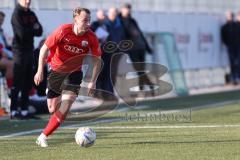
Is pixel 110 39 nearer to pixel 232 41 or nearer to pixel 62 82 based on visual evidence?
pixel 232 41

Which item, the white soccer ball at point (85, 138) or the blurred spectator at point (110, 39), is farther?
the blurred spectator at point (110, 39)

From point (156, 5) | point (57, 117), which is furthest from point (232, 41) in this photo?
point (57, 117)

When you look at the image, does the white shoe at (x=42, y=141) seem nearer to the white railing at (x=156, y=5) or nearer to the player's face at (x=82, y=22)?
the player's face at (x=82, y=22)

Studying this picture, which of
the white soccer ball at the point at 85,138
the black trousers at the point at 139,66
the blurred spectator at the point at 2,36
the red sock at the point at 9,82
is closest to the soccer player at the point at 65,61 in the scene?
the white soccer ball at the point at 85,138

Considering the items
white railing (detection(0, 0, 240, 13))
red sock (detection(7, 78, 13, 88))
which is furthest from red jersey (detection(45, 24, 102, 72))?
white railing (detection(0, 0, 240, 13))

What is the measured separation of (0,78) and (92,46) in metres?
5.98

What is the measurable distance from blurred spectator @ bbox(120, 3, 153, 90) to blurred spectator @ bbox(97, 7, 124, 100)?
34cm

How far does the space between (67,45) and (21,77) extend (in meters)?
4.27

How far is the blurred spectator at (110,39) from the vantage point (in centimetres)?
1895

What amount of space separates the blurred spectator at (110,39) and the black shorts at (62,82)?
7.43 m

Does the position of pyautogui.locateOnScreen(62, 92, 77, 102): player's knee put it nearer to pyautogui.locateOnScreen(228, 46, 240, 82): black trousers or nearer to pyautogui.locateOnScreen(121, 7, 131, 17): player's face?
pyautogui.locateOnScreen(121, 7, 131, 17): player's face

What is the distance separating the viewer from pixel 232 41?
25.6m

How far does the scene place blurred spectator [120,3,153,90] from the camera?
1992cm

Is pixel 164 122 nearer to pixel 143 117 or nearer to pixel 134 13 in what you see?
pixel 143 117
